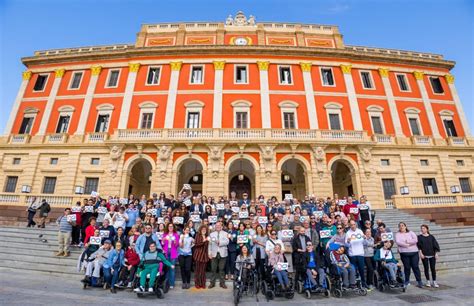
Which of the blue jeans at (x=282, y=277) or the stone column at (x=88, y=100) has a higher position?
the stone column at (x=88, y=100)

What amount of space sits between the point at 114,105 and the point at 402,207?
76.4ft

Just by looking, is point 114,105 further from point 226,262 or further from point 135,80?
point 226,262

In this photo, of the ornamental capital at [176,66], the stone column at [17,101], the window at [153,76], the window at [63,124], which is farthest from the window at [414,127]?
the stone column at [17,101]

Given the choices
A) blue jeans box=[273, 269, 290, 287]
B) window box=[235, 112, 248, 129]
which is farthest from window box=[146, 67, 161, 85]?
blue jeans box=[273, 269, 290, 287]

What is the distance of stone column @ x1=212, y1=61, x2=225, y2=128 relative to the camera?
1975 cm

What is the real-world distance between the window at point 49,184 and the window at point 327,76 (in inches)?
954

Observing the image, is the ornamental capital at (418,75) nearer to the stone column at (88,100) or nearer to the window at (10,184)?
the stone column at (88,100)

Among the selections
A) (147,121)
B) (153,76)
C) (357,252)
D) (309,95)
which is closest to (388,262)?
(357,252)

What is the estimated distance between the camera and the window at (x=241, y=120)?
19828 mm

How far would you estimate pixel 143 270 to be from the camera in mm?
6453

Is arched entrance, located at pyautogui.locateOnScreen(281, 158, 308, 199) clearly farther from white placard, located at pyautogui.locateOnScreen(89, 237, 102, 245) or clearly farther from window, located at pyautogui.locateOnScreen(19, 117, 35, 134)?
window, located at pyautogui.locateOnScreen(19, 117, 35, 134)

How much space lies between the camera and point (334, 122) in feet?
67.2

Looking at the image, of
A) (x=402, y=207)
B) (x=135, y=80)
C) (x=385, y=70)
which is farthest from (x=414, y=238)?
(x=135, y=80)

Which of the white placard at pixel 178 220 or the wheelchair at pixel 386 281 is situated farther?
the white placard at pixel 178 220
